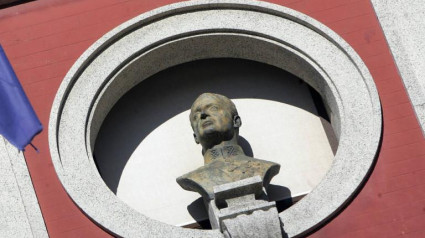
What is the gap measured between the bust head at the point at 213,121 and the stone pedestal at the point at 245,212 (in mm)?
1147

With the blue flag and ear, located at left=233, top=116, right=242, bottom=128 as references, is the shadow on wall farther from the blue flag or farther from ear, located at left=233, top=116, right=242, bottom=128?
the blue flag

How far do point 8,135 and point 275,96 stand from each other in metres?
3.66

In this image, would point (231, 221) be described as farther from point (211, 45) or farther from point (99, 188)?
point (211, 45)

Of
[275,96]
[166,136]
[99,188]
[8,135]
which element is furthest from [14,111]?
[275,96]

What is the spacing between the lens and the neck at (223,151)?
1481cm

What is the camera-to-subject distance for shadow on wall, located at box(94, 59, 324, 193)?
15898mm

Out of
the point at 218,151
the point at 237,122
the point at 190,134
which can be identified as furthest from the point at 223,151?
the point at 190,134

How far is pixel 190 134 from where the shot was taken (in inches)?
630

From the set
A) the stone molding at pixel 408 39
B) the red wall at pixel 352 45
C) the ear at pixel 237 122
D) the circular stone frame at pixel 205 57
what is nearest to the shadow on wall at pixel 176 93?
the circular stone frame at pixel 205 57

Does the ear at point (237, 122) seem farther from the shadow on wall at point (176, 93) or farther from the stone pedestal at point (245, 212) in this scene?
the stone pedestal at point (245, 212)

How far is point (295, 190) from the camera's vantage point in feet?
50.8

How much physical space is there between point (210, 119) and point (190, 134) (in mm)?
1163

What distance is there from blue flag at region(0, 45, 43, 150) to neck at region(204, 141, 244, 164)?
1959mm

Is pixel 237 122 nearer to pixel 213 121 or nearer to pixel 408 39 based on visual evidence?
pixel 213 121
